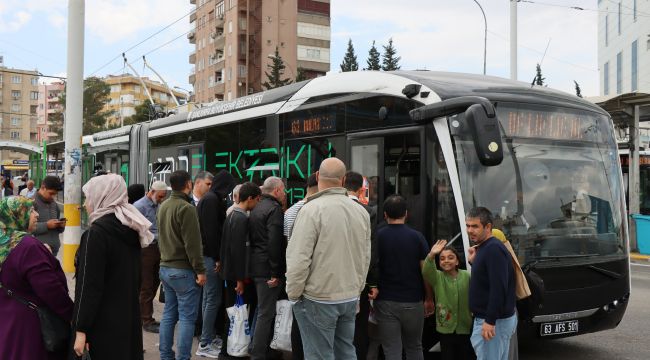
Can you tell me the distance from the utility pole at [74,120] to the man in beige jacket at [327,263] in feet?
A: 26.9

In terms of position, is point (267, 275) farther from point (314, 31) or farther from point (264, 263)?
point (314, 31)

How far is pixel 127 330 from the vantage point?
13.0ft

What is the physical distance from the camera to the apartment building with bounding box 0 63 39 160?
12481 cm

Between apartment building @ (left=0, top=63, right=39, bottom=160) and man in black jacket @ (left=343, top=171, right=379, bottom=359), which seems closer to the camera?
man in black jacket @ (left=343, top=171, right=379, bottom=359)

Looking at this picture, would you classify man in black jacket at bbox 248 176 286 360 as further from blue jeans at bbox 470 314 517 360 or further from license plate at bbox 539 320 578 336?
license plate at bbox 539 320 578 336

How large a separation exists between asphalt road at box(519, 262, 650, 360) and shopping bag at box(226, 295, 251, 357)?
300 centimetres

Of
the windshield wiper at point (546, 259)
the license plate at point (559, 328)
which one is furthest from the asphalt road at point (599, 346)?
the windshield wiper at point (546, 259)

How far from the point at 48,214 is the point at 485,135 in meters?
5.65

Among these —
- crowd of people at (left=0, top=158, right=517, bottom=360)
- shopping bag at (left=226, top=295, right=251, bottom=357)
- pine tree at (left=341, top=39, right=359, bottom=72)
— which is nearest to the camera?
crowd of people at (left=0, top=158, right=517, bottom=360)

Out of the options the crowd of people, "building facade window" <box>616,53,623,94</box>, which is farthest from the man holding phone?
"building facade window" <box>616,53,623,94</box>

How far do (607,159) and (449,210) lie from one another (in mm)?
2094

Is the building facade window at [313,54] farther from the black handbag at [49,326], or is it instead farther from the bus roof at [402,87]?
the black handbag at [49,326]

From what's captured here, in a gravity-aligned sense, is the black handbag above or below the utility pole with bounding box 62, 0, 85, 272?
below

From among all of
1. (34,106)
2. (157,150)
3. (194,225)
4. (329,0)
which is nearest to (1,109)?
(34,106)
